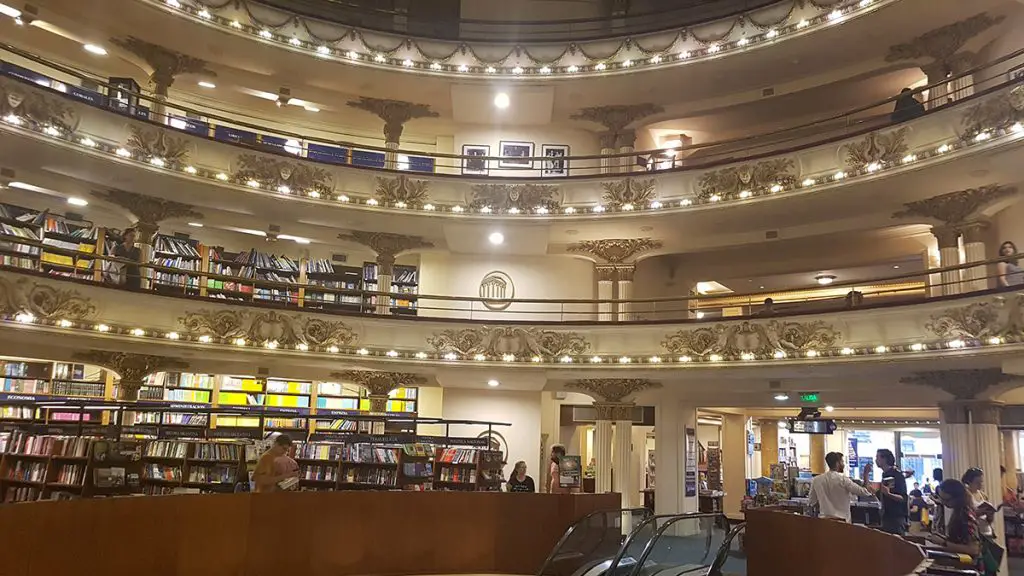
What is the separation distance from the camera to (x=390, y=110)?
16.5m

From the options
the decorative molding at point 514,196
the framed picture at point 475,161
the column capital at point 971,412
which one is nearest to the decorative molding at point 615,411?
the decorative molding at point 514,196

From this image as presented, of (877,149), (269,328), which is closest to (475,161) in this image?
(269,328)

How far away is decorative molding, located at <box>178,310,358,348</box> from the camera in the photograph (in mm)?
12227

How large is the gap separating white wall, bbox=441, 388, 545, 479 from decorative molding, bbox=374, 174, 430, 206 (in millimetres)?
3655

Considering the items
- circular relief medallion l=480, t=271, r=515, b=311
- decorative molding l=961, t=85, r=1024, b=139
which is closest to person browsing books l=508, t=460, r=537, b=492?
circular relief medallion l=480, t=271, r=515, b=311

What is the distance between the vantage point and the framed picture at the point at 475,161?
16.4m

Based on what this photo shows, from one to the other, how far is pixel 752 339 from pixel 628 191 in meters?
3.70

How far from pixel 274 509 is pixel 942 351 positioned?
849 cm

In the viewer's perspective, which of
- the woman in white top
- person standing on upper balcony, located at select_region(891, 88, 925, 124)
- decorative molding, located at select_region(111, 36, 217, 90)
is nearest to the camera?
the woman in white top

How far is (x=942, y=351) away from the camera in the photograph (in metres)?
10.3

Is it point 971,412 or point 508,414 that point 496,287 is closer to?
point 508,414

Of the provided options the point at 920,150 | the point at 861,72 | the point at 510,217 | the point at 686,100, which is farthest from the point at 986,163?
the point at 510,217

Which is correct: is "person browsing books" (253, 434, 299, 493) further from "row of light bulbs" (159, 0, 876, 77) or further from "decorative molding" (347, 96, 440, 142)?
"decorative molding" (347, 96, 440, 142)

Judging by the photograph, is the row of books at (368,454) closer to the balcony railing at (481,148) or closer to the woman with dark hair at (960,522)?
the balcony railing at (481,148)
